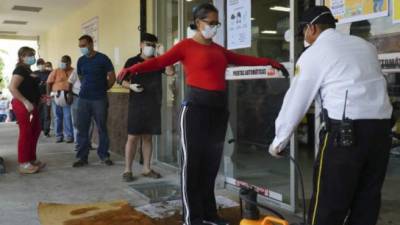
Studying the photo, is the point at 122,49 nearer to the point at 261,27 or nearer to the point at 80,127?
the point at 80,127

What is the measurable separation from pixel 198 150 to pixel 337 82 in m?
1.29

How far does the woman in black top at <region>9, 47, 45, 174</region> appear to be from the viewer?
5.25 meters

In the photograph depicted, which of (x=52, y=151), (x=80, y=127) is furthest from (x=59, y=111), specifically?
(x=80, y=127)

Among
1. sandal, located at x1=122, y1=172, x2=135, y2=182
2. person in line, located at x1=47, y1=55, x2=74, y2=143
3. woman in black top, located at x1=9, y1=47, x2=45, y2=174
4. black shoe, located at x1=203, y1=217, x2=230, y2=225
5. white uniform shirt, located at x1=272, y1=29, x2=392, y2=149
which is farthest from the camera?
person in line, located at x1=47, y1=55, x2=74, y2=143

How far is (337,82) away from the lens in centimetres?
208

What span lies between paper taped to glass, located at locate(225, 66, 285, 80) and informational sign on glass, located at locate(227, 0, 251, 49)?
0.24m

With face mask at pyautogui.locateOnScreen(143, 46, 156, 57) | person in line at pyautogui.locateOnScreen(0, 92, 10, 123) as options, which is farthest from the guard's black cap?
person in line at pyautogui.locateOnScreen(0, 92, 10, 123)

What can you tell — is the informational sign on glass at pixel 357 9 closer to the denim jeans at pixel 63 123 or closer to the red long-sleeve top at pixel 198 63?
the red long-sleeve top at pixel 198 63

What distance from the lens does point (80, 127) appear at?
5.82 m

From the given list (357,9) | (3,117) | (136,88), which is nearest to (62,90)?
(136,88)

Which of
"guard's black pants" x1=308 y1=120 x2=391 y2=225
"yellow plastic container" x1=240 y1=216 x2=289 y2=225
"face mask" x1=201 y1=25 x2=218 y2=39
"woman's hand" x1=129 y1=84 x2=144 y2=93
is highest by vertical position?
"face mask" x1=201 y1=25 x2=218 y2=39

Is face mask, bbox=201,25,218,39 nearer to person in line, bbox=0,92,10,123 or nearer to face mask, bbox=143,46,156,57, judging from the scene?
face mask, bbox=143,46,156,57

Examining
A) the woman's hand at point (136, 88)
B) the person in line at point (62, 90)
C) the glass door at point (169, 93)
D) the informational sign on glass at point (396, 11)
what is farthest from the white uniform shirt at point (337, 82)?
the person in line at point (62, 90)

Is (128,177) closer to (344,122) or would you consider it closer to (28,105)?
(28,105)
